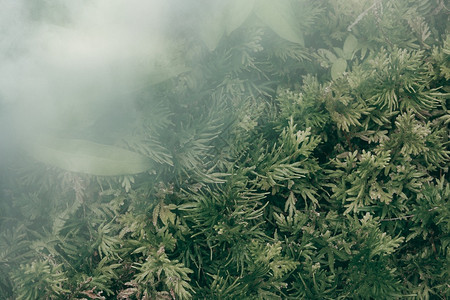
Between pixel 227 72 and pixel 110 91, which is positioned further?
pixel 227 72

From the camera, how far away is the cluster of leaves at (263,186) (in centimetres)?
97

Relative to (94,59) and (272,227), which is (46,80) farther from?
(272,227)

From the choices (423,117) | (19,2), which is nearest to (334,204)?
(423,117)

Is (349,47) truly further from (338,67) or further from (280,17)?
(280,17)

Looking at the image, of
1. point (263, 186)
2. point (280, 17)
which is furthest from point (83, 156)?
point (280, 17)

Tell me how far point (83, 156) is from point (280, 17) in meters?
0.55

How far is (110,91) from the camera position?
932 millimetres

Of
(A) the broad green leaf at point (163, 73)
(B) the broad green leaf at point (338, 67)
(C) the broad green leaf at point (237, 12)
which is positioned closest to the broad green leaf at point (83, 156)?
(A) the broad green leaf at point (163, 73)

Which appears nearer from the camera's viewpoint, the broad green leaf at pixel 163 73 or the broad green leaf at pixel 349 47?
the broad green leaf at pixel 163 73

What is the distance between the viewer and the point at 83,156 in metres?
0.91

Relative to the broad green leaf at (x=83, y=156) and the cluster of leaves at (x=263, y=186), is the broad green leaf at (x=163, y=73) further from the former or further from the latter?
the broad green leaf at (x=83, y=156)

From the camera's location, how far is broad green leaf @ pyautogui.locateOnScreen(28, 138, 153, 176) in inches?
35.9

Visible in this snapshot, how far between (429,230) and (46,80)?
949 millimetres

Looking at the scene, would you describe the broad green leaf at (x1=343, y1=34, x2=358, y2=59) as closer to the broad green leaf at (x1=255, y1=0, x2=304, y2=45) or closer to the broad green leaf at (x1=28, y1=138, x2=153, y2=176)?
the broad green leaf at (x1=255, y1=0, x2=304, y2=45)
